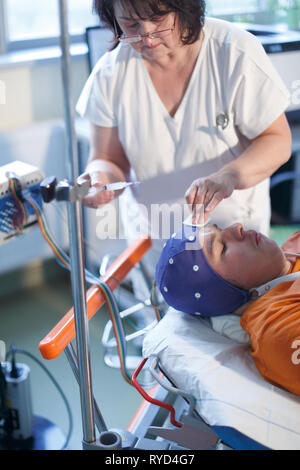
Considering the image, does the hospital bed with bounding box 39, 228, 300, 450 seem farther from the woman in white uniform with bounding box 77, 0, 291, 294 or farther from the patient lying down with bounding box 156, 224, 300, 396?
the woman in white uniform with bounding box 77, 0, 291, 294

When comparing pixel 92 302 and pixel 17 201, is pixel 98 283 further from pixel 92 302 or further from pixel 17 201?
pixel 17 201

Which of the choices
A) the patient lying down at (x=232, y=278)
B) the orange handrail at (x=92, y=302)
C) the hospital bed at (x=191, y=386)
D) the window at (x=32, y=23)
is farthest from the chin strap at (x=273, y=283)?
the window at (x=32, y=23)

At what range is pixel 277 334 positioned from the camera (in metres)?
0.91

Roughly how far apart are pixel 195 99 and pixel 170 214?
0.24 metres

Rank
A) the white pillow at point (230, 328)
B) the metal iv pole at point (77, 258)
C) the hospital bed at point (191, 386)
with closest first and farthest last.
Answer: the metal iv pole at point (77, 258)
the hospital bed at point (191, 386)
the white pillow at point (230, 328)

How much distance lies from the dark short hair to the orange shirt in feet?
1.63

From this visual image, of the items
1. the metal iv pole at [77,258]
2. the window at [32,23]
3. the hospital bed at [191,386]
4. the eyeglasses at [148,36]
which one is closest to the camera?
the metal iv pole at [77,258]

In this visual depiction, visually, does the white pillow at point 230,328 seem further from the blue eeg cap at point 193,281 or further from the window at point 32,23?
the window at point 32,23

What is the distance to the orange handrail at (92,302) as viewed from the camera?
89 centimetres

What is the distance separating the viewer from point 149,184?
1.20m

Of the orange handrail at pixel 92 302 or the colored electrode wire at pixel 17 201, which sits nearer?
the orange handrail at pixel 92 302

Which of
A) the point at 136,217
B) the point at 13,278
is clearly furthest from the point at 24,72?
the point at 136,217

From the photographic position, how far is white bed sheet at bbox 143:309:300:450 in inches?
33.2

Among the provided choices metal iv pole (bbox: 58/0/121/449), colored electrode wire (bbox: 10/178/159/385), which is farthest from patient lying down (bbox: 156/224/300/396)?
metal iv pole (bbox: 58/0/121/449)
